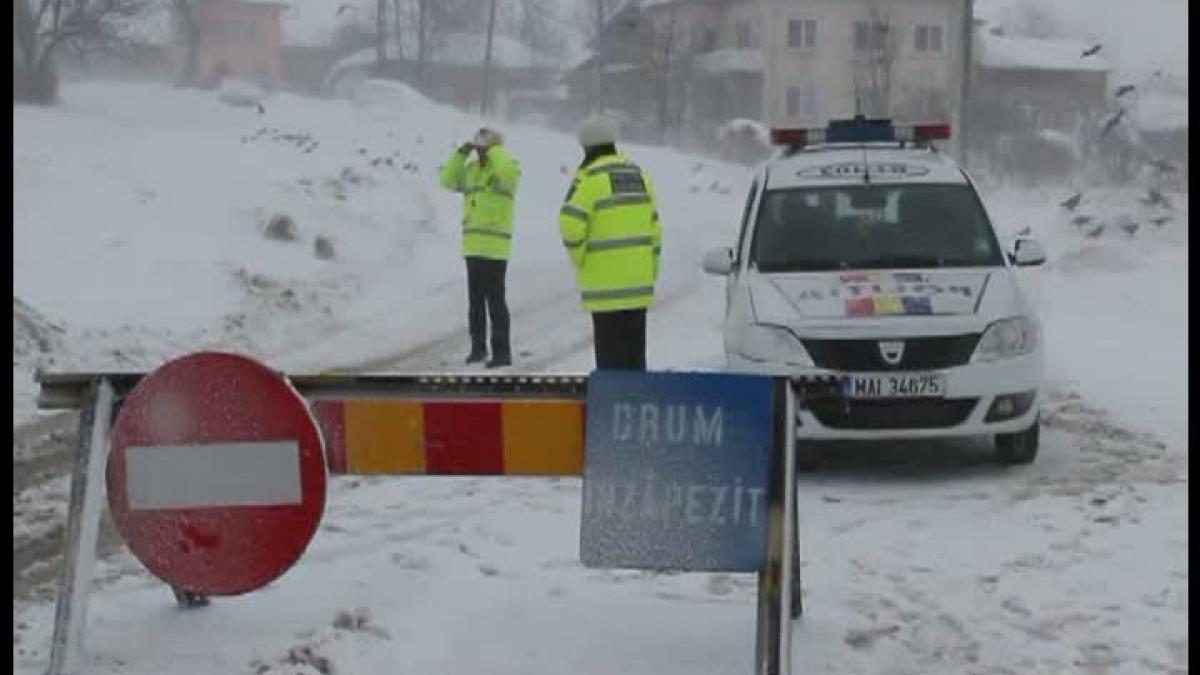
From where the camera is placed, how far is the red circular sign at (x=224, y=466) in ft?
16.4

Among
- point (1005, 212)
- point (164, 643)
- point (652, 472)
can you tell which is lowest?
point (1005, 212)

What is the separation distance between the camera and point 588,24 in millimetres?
93500

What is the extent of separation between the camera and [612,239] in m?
9.14

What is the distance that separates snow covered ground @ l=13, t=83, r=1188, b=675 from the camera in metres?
5.96

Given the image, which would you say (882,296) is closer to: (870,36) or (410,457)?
(410,457)

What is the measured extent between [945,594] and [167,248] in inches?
502

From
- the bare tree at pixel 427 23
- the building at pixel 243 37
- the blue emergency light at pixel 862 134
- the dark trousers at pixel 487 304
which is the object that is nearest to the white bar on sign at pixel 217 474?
the blue emergency light at pixel 862 134

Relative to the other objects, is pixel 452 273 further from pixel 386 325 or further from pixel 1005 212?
pixel 1005 212

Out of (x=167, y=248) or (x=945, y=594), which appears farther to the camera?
(x=167, y=248)

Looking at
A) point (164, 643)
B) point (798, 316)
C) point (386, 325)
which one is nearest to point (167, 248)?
point (386, 325)

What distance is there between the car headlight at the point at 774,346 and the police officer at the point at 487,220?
399 cm

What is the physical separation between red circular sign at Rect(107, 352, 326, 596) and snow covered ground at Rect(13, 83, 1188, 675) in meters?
0.68

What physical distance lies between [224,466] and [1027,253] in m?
6.14

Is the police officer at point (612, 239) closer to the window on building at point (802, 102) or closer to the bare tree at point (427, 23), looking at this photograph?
the window on building at point (802, 102)
